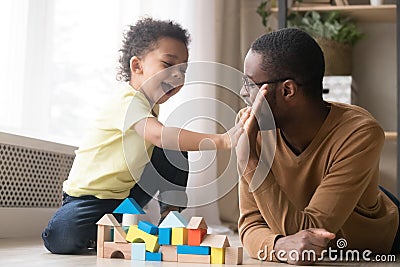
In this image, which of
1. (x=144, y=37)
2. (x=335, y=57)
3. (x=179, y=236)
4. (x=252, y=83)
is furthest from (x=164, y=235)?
(x=335, y=57)

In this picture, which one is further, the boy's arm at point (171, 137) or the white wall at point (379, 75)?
the white wall at point (379, 75)

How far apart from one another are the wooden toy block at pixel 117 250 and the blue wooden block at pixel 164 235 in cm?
8

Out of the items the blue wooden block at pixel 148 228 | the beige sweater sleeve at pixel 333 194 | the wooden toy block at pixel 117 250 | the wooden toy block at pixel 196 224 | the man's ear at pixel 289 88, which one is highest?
the man's ear at pixel 289 88

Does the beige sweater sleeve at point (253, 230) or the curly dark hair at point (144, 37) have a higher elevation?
the curly dark hair at point (144, 37)

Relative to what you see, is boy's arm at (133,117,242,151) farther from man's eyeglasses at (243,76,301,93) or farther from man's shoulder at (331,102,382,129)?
man's shoulder at (331,102,382,129)

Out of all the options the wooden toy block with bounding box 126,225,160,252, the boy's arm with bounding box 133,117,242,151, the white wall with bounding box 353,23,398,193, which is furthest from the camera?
the white wall with bounding box 353,23,398,193

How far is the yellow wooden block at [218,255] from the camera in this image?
4.61 feet

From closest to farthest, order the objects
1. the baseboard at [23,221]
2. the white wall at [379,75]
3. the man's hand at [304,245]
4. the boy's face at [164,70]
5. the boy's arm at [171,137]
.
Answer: the man's hand at [304,245]
the boy's arm at [171,137]
the boy's face at [164,70]
the baseboard at [23,221]
the white wall at [379,75]

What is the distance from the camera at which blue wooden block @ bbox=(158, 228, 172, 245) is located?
1.44m

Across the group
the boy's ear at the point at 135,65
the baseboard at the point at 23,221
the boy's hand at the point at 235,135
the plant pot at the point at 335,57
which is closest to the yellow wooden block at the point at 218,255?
the boy's hand at the point at 235,135

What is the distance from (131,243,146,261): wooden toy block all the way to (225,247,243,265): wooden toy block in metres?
0.17

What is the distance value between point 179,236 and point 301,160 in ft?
1.05

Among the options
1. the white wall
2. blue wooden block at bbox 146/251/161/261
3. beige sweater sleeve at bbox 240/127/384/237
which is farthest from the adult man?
the white wall

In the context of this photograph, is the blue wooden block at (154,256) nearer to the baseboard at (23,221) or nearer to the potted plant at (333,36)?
the baseboard at (23,221)
